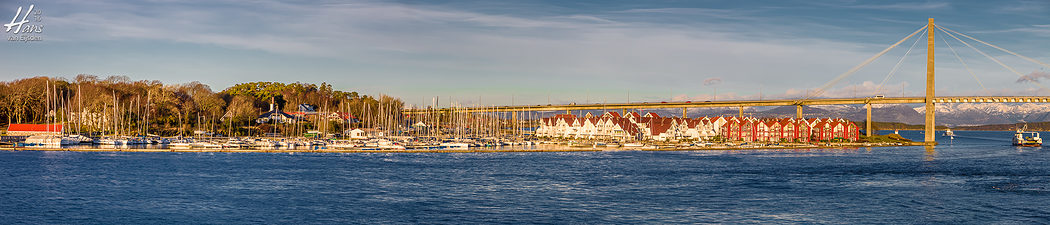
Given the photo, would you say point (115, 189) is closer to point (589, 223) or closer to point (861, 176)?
point (589, 223)

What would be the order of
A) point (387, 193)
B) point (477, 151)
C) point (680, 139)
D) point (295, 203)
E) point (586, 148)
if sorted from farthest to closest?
point (680, 139) → point (586, 148) → point (477, 151) → point (387, 193) → point (295, 203)

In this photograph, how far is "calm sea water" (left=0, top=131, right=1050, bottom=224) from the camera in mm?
30750

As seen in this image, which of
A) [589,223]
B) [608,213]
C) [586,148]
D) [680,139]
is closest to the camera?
[589,223]

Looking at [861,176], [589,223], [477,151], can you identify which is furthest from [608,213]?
[477,151]

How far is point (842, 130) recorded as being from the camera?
106 m

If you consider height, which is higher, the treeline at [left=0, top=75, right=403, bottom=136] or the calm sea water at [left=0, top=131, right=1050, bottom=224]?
the treeline at [left=0, top=75, right=403, bottom=136]

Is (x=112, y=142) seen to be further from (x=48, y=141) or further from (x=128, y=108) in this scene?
(x=128, y=108)

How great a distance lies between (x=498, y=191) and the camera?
38375 mm

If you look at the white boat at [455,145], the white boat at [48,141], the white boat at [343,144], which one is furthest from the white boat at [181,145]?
the white boat at [455,145]

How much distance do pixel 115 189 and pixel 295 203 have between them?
1168cm

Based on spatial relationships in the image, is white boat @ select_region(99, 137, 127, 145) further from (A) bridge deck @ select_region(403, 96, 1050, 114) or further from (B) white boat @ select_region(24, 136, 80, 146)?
(A) bridge deck @ select_region(403, 96, 1050, 114)

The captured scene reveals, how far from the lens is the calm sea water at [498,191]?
3075cm

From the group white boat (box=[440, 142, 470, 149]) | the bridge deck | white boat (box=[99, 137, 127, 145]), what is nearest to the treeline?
white boat (box=[99, 137, 127, 145])

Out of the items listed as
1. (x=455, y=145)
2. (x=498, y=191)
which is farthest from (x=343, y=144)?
(x=498, y=191)
